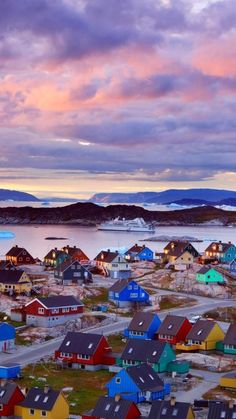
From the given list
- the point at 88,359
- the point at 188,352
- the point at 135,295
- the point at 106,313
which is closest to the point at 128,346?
the point at 88,359

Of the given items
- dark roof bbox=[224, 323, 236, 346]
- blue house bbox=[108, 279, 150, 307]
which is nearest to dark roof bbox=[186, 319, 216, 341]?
dark roof bbox=[224, 323, 236, 346]

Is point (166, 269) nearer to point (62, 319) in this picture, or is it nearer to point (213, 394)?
point (62, 319)

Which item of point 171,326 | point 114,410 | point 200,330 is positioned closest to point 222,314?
point 171,326

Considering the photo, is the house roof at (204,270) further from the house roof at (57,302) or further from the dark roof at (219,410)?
the dark roof at (219,410)

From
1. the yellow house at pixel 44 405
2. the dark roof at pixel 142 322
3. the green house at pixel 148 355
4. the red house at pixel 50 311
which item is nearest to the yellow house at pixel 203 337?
the dark roof at pixel 142 322

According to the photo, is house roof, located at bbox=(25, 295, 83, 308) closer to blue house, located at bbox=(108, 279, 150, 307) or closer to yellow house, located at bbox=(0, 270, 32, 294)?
blue house, located at bbox=(108, 279, 150, 307)

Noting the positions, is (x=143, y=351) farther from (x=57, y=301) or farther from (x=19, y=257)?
(x=19, y=257)
